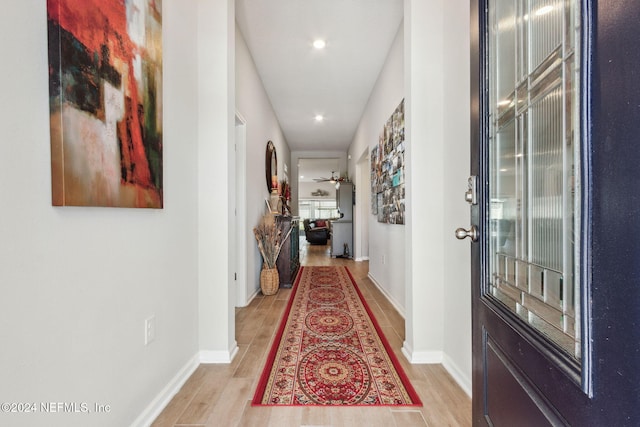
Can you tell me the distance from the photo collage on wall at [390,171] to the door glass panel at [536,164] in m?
1.92

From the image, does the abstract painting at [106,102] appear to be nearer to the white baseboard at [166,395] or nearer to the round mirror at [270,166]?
the white baseboard at [166,395]

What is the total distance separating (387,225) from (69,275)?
310 cm

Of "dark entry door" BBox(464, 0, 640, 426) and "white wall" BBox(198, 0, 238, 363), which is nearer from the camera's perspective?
"dark entry door" BBox(464, 0, 640, 426)

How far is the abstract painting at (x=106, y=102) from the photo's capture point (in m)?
0.95

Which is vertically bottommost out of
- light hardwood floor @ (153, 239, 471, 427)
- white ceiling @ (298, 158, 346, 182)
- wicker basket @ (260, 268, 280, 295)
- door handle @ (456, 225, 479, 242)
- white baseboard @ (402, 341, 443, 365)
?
light hardwood floor @ (153, 239, 471, 427)

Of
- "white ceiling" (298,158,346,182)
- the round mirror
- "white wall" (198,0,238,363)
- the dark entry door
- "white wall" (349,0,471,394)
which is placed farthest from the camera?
"white ceiling" (298,158,346,182)

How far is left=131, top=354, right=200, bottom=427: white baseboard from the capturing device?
4.56 ft

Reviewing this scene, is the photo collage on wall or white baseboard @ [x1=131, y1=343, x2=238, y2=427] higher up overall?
the photo collage on wall

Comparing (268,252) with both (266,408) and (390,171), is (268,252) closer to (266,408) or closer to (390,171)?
(390,171)

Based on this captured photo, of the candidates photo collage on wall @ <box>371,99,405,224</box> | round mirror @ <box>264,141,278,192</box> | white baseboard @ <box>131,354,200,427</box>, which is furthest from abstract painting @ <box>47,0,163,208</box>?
round mirror @ <box>264,141,278,192</box>

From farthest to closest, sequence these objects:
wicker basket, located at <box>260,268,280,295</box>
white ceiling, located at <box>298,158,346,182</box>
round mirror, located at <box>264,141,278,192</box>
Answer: white ceiling, located at <box>298,158,346,182</box>, round mirror, located at <box>264,141,278,192</box>, wicker basket, located at <box>260,268,280,295</box>

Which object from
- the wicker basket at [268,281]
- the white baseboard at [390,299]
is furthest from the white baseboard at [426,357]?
the wicker basket at [268,281]

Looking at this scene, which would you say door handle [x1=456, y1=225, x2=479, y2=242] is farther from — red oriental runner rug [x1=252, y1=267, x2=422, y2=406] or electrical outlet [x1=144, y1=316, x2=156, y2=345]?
electrical outlet [x1=144, y1=316, x2=156, y2=345]

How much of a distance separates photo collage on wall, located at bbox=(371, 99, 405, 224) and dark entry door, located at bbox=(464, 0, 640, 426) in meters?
1.89
